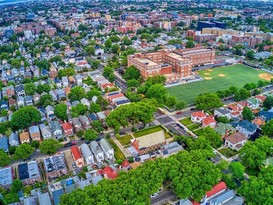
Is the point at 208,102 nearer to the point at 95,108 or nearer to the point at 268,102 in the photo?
the point at 268,102

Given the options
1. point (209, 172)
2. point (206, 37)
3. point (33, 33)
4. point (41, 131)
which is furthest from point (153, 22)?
point (209, 172)

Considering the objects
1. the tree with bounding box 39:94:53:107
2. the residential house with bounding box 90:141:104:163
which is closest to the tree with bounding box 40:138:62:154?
the residential house with bounding box 90:141:104:163

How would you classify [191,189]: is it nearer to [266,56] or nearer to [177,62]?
[177,62]

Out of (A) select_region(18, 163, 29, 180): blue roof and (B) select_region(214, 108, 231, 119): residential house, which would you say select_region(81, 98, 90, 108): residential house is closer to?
(A) select_region(18, 163, 29, 180): blue roof

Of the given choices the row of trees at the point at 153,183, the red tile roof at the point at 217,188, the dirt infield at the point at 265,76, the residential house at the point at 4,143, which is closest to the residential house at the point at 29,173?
the residential house at the point at 4,143

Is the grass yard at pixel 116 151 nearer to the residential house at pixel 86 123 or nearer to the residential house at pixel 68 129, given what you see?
the residential house at pixel 86 123

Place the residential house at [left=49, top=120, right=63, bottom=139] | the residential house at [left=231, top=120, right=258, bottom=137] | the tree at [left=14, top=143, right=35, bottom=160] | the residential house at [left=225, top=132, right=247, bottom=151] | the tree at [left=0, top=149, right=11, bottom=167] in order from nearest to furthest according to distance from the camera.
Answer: the tree at [left=0, top=149, right=11, bottom=167], the tree at [left=14, top=143, right=35, bottom=160], the residential house at [left=225, top=132, right=247, bottom=151], the residential house at [left=231, top=120, right=258, bottom=137], the residential house at [left=49, top=120, right=63, bottom=139]
